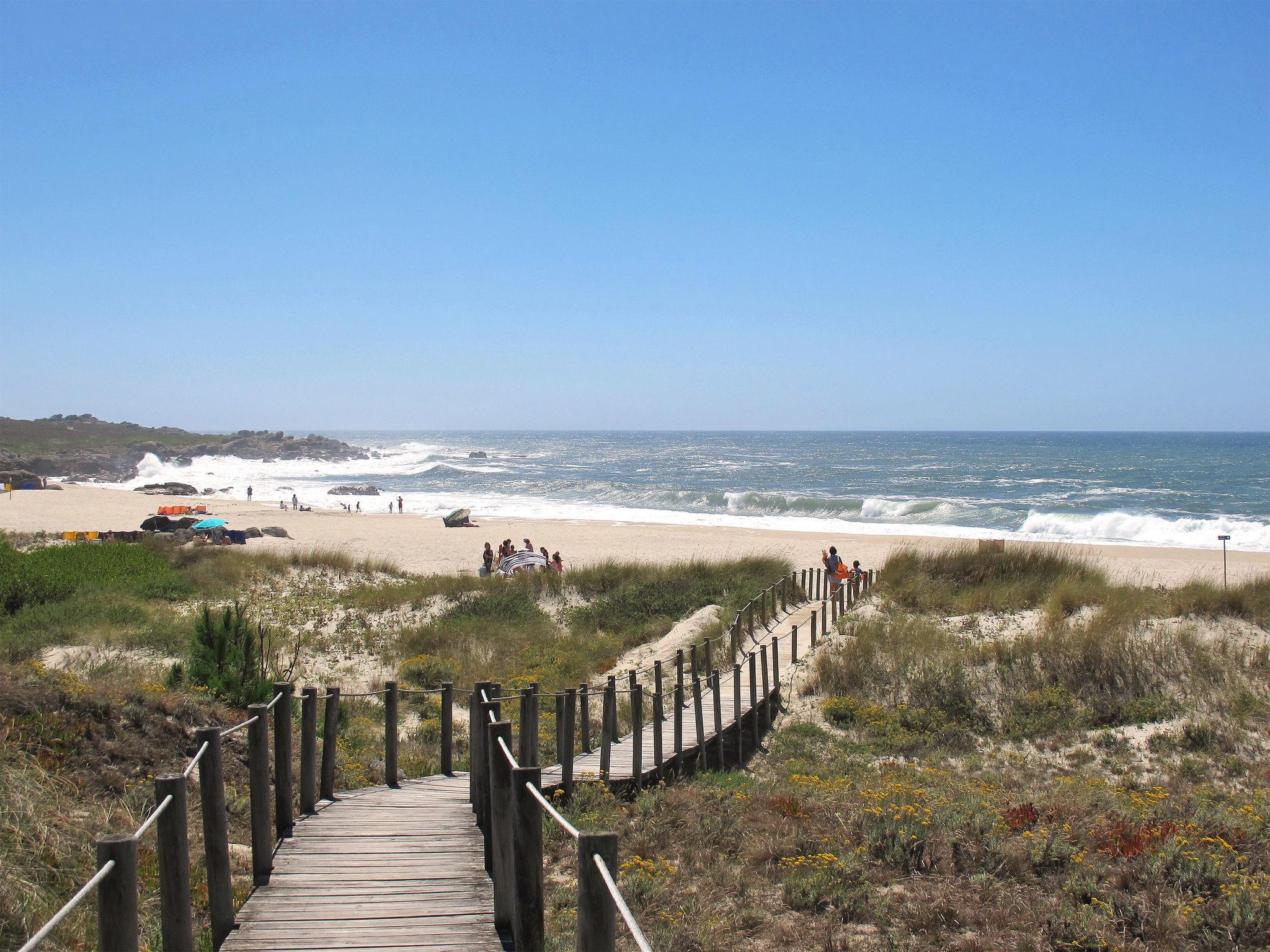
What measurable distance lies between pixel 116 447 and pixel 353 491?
60.8 meters

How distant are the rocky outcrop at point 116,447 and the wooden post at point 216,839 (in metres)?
92.7

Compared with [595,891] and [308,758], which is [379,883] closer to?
[308,758]

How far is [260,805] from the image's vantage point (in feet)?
17.6

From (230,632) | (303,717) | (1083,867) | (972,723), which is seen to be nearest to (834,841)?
(1083,867)

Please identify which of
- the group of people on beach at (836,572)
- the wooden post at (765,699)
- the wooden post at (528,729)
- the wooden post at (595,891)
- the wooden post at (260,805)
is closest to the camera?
Answer: the wooden post at (595,891)

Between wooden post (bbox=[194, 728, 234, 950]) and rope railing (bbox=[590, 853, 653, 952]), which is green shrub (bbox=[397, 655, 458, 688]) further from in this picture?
rope railing (bbox=[590, 853, 653, 952])

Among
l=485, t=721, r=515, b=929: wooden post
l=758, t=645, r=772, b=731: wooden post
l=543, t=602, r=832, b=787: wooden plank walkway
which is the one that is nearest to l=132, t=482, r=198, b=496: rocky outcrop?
l=543, t=602, r=832, b=787: wooden plank walkway

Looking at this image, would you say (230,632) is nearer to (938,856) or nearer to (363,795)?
(363,795)

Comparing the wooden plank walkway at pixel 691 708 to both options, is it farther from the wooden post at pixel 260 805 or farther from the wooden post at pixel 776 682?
the wooden post at pixel 260 805

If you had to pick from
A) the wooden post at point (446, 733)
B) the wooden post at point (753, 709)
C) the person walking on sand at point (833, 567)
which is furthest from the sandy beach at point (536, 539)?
the wooden post at point (446, 733)

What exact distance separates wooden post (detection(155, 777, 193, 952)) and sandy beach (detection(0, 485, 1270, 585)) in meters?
20.7

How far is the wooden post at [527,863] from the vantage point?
156 inches

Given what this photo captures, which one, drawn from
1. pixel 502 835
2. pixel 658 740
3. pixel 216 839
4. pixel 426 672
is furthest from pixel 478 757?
pixel 426 672

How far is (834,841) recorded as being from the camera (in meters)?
6.94
